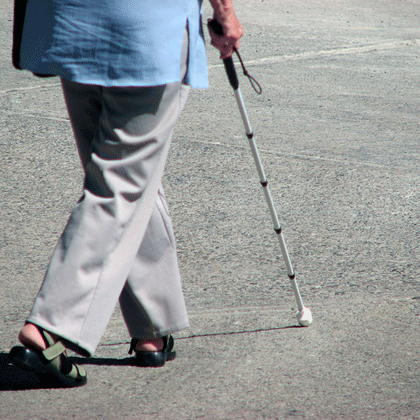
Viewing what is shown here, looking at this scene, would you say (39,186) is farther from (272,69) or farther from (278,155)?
(272,69)

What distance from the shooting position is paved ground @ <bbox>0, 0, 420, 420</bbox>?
2.54m

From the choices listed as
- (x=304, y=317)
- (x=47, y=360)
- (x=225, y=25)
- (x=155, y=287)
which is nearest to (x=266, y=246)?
(x=304, y=317)

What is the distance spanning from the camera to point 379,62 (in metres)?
8.10

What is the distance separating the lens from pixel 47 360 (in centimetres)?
239

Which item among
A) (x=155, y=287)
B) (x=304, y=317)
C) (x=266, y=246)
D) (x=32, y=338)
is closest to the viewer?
(x=32, y=338)

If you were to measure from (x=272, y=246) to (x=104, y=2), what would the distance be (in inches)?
73.2

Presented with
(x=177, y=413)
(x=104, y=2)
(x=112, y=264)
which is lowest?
(x=177, y=413)

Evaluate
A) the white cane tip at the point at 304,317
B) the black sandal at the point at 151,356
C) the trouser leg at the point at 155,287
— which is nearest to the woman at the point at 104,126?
the trouser leg at the point at 155,287

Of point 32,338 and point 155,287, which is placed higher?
point 32,338

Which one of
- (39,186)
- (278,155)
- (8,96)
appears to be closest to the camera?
(39,186)

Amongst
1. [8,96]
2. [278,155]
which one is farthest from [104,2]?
[8,96]

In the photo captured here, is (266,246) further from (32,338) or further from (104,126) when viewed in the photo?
(32,338)

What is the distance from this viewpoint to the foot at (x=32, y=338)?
234 cm

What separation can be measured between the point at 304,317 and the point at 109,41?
54.8 inches
